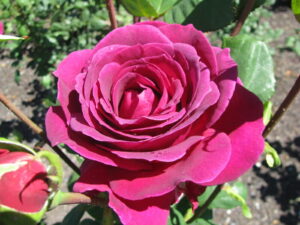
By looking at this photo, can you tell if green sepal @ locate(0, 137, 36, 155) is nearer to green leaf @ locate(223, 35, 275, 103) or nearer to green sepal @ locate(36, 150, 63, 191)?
green sepal @ locate(36, 150, 63, 191)

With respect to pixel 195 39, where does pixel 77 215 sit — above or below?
below

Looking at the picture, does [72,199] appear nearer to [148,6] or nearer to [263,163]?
[148,6]

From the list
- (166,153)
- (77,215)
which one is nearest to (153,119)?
(166,153)

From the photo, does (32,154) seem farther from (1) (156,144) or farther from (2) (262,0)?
(2) (262,0)

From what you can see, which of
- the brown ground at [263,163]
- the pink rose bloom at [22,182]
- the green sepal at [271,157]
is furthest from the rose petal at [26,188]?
the brown ground at [263,163]

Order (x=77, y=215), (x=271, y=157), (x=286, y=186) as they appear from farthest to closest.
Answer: (x=286, y=186), (x=77, y=215), (x=271, y=157)

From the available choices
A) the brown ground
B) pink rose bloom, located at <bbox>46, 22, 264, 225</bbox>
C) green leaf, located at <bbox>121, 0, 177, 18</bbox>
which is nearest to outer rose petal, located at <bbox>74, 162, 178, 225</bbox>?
pink rose bloom, located at <bbox>46, 22, 264, 225</bbox>

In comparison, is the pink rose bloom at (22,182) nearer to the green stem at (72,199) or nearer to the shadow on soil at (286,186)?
the green stem at (72,199)
